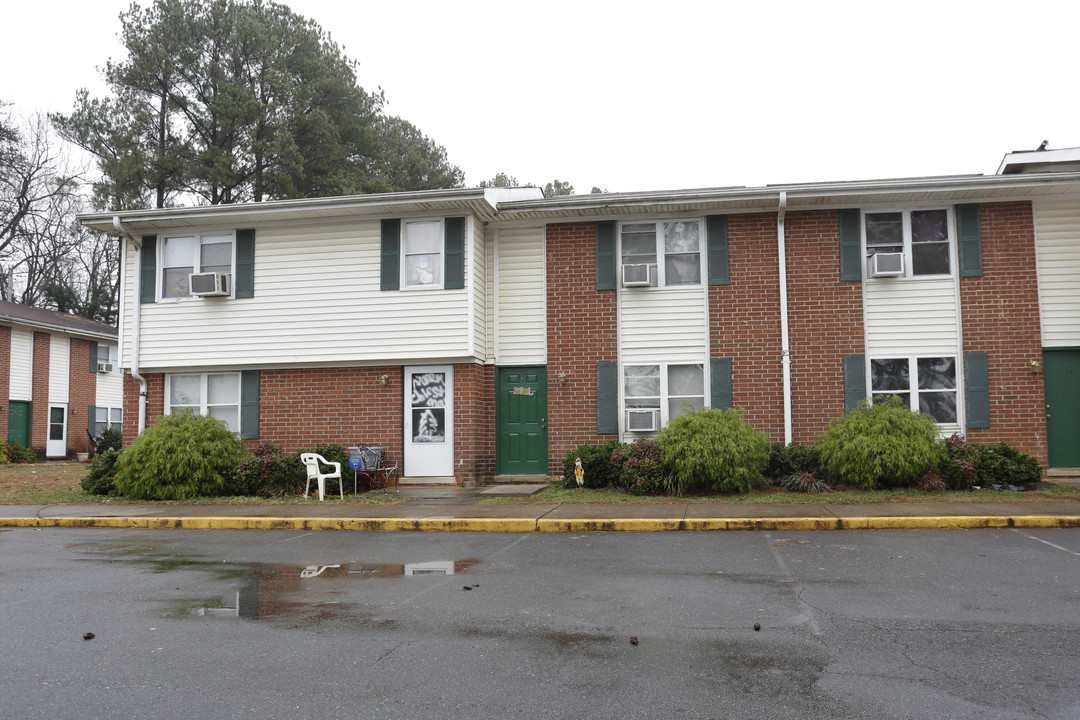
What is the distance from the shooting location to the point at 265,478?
1484cm

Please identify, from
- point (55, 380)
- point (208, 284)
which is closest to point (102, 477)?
point (208, 284)

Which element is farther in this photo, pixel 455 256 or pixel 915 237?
pixel 455 256

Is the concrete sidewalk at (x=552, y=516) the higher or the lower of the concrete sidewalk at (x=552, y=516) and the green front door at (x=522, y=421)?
the lower

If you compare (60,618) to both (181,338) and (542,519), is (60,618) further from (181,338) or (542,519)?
(181,338)

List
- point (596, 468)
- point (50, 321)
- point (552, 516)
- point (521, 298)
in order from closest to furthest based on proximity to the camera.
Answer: point (552, 516), point (596, 468), point (521, 298), point (50, 321)

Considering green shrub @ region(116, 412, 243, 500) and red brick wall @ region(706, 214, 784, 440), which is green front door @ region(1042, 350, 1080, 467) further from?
green shrub @ region(116, 412, 243, 500)

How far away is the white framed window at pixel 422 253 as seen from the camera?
640 inches

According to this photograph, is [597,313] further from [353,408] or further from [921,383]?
[921,383]

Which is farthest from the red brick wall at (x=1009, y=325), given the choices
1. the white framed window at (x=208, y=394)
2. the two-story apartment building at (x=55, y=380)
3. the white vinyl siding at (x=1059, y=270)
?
the two-story apartment building at (x=55, y=380)

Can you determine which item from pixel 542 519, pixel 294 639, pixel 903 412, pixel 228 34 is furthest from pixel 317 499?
pixel 228 34

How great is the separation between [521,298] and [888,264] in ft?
22.7

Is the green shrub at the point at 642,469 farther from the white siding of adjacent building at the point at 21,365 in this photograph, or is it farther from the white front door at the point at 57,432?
the white front door at the point at 57,432

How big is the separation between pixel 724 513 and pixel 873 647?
6.00 metres

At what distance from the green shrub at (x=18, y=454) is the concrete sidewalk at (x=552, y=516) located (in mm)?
15952
